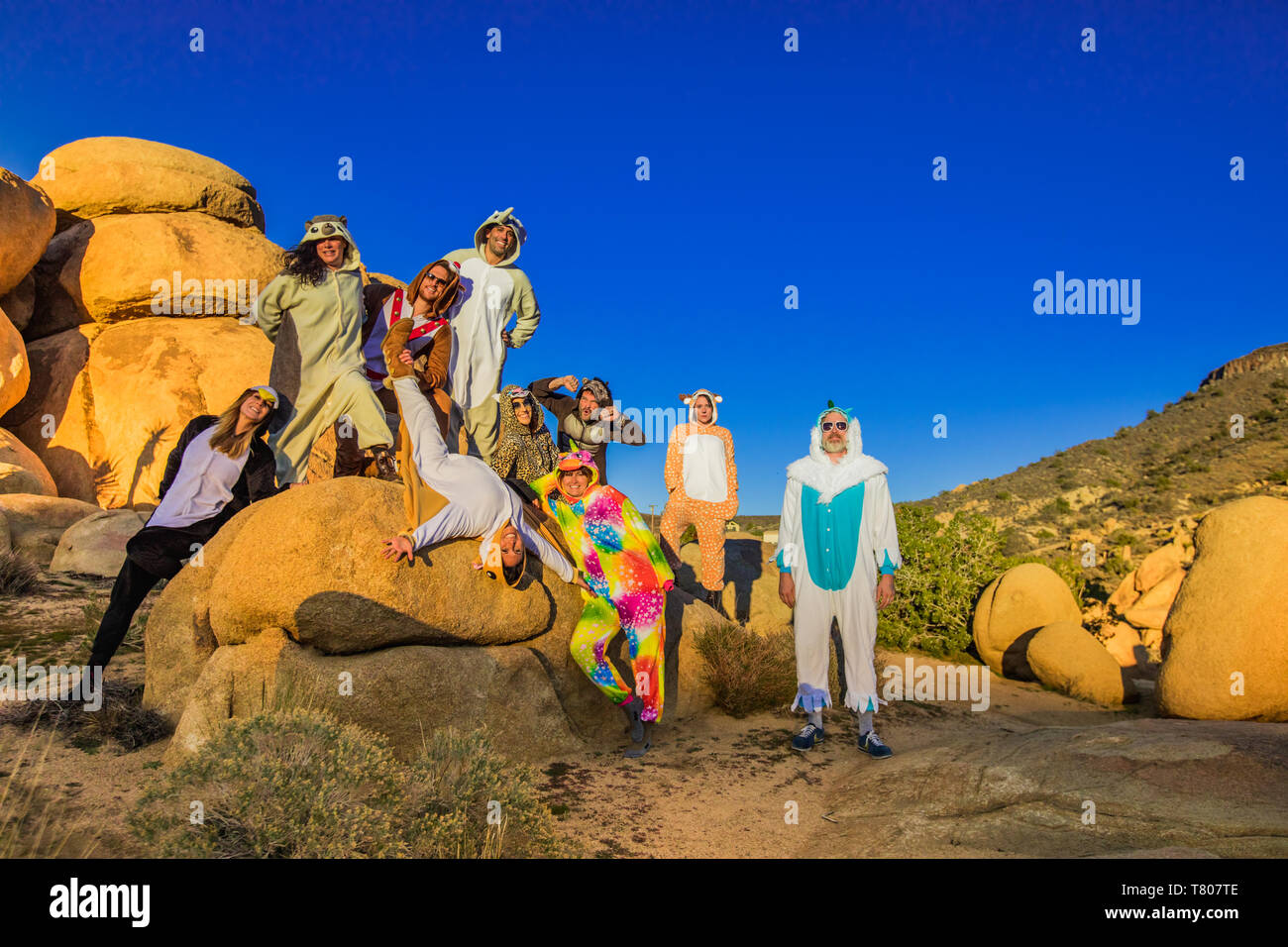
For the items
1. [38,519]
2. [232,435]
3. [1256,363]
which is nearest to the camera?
[232,435]

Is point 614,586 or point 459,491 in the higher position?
point 459,491

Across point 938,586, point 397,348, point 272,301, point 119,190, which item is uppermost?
point 119,190

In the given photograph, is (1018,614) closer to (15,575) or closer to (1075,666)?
(1075,666)

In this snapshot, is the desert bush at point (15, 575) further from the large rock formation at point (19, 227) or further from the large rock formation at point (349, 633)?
the large rock formation at point (19, 227)

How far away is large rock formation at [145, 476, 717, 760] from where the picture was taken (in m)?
5.32

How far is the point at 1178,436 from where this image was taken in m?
33.9

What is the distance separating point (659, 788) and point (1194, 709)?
5.23 m

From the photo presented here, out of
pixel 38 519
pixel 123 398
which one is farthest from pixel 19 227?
pixel 38 519

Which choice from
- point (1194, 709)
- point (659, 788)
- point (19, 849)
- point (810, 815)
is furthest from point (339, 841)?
point (1194, 709)

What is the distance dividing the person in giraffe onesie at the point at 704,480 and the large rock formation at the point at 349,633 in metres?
2.99

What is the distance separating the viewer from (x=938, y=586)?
39.8 feet

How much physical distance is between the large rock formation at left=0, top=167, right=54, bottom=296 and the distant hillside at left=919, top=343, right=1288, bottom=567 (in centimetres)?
2432

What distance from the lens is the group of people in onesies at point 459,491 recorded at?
19.6ft

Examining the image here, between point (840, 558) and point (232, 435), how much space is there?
496 centimetres
